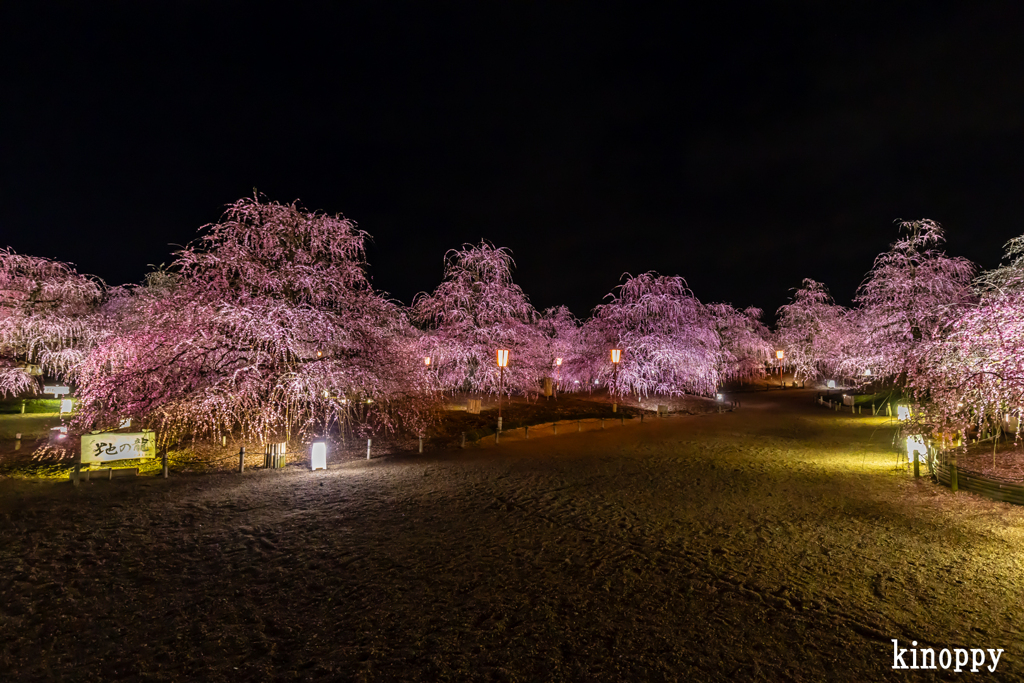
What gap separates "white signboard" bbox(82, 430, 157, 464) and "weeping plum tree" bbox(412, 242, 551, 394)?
1455 centimetres

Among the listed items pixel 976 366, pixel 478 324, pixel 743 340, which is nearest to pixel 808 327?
pixel 743 340

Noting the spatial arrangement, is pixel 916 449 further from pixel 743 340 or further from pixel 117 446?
pixel 743 340

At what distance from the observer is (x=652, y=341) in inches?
1223

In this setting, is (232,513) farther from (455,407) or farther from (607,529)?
(455,407)

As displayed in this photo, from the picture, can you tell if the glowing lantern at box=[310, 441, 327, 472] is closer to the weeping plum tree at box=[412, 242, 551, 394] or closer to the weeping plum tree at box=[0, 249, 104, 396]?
the weeping plum tree at box=[412, 242, 551, 394]

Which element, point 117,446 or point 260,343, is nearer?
point 117,446

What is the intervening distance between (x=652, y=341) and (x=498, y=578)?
25.8 metres

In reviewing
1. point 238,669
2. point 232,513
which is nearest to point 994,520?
point 238,669

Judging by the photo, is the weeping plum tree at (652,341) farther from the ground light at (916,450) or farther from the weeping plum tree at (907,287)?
the ground light at (916,450)

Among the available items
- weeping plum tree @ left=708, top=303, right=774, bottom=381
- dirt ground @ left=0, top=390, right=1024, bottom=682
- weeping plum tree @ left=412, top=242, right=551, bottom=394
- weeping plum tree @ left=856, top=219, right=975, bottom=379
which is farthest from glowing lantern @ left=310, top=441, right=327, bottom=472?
weeping plum tree @ left=708, top=303, right=774, bottom=381

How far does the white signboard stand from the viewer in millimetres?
12516

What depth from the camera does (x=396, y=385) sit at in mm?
16500

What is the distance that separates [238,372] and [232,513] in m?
5.10

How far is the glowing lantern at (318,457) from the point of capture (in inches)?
550
